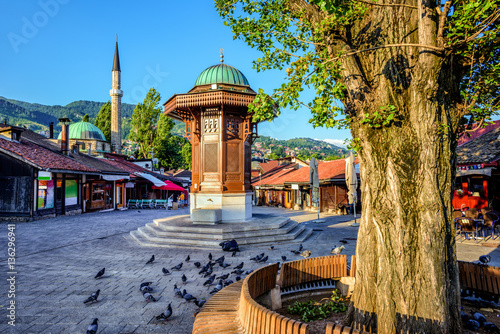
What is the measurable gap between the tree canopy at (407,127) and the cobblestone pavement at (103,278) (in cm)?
295

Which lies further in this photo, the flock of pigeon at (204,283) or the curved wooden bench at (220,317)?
the flock of pigeon at (204,283)

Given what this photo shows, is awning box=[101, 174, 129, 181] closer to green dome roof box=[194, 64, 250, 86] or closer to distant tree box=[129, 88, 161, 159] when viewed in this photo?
green dome roof box=[194, 64, 250, 86]

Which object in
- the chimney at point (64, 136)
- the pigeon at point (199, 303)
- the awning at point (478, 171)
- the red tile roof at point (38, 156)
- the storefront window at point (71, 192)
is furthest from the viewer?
the chimney at point (64, 136)

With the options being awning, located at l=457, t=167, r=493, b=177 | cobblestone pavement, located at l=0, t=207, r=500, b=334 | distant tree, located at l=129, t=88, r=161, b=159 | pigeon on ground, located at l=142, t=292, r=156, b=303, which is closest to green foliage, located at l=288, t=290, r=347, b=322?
cobblestone pavement, located at l=0, t=207, r=500, b=334

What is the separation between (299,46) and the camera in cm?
569

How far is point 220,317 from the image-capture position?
3.64m

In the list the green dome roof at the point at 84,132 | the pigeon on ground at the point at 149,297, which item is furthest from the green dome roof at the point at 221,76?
the green dome roof at the point at 84,132

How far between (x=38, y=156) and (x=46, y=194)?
8.28 feet

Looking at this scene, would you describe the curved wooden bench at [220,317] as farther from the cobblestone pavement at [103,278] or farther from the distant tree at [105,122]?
the distant tree at [105,122]

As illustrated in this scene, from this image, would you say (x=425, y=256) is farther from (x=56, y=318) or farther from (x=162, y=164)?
(x=162, y=164)

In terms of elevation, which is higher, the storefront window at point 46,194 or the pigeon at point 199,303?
the storefront window at point 46,194

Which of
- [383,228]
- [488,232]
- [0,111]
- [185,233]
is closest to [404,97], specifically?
[383,228]

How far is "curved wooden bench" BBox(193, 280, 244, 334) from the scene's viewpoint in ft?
11.1

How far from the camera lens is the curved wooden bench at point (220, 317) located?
338 centimetres
